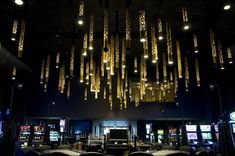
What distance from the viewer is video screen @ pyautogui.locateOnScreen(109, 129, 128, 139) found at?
4.68 metres

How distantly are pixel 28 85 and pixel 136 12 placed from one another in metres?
9.88

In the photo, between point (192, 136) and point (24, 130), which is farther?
point (24, 130)

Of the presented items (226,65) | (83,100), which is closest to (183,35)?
(226,65)

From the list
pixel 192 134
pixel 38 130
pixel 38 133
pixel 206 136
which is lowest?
pixel 206 136

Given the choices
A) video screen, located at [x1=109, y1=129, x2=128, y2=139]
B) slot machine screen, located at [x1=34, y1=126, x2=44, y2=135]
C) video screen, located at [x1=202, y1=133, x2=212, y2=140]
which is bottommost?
video screen, located at [x1=202, y1=133, x2=212, y2=140]

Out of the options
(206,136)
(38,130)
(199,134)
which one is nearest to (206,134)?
(206,136)

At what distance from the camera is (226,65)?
485 inches

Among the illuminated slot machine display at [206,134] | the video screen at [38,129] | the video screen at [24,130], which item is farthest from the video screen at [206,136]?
the video screen at [24,130]

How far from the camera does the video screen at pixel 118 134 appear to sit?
15.3ft

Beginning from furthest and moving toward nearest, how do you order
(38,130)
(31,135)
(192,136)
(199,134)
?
(38,130) < (31,135) < (192,136) < (199,134)

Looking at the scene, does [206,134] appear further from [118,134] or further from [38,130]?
[38,130]

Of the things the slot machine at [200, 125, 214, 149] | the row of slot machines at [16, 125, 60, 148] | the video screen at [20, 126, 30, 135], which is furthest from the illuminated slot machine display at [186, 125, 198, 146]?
the video screen at [20, 126, 30, 135]

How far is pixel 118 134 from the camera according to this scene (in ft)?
15.4

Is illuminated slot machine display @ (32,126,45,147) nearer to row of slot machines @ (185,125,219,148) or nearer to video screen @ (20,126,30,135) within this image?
video screen @ (20,126,30,135)
